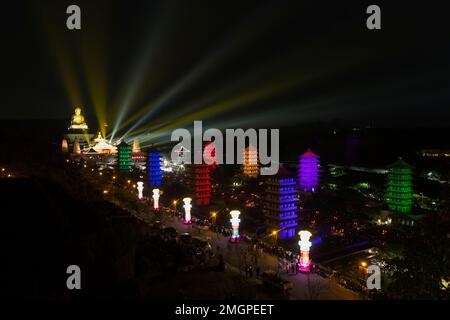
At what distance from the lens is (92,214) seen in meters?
18.6

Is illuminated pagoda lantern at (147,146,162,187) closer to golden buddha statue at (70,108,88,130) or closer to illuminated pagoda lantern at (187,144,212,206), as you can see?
illuminated pagoda lantern at (187,144,212,206)

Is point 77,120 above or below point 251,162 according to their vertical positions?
above

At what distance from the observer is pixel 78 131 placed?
80.0m

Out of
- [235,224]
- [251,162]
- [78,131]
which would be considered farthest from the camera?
[78,131]

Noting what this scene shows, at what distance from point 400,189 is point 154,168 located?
104ft

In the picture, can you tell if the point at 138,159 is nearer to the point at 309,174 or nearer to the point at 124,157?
the point at 124,157

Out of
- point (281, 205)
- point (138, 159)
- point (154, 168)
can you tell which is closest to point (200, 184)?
point (154, 168)

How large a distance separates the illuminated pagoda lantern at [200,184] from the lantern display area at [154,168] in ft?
33.0

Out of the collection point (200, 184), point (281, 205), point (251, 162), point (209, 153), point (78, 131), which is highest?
point (78, 131)

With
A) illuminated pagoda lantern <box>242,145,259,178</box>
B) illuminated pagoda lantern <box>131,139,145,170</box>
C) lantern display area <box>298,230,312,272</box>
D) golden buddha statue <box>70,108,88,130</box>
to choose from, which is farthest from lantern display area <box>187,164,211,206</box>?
golden buddha statue <box>70,108,88,130</box>

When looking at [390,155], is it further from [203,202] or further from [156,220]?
[156,220]

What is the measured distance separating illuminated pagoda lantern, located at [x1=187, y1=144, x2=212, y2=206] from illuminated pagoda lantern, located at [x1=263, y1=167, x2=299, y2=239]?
44.6 feet

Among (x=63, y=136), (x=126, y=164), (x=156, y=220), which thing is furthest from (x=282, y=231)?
(x=63, y=136)

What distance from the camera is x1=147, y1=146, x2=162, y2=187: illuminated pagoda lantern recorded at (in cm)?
5316
